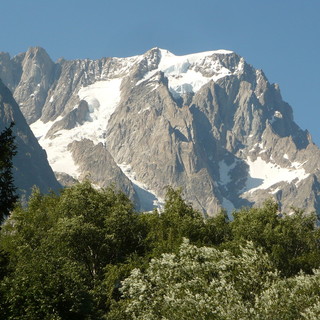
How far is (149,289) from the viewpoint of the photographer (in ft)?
141

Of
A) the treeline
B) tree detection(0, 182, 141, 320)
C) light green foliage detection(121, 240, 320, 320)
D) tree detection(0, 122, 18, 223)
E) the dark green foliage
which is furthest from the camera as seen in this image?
the dark green foliage

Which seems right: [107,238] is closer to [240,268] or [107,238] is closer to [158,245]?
[158,245]

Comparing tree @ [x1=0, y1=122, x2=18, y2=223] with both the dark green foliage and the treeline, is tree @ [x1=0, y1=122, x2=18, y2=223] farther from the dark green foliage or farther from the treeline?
the dark green foliage

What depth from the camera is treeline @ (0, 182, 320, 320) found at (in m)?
38.5

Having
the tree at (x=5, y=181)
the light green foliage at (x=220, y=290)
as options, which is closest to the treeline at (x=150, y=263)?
the light green foliage at (x=220, y=290)

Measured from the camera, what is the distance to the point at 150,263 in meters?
44.6

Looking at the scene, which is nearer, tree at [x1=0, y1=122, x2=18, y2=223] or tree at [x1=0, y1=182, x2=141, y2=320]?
tree at [x1=0, y1=122, x2=18, y2=223]

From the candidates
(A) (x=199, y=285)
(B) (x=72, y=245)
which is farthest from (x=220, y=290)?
(B) (x=72, y=245)

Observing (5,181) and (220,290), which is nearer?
(5,181)

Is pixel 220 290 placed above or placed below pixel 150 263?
below

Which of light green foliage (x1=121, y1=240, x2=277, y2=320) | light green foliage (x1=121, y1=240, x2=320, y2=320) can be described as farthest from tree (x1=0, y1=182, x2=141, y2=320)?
light green foliage (x1=121, y1=240, x2=320, y2=320)

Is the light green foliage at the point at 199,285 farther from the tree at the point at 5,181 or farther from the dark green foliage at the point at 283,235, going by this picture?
the dark green foliage at the point at 283,235

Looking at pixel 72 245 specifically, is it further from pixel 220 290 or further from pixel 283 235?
pixel 220 290

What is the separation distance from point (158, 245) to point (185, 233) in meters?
4.74
